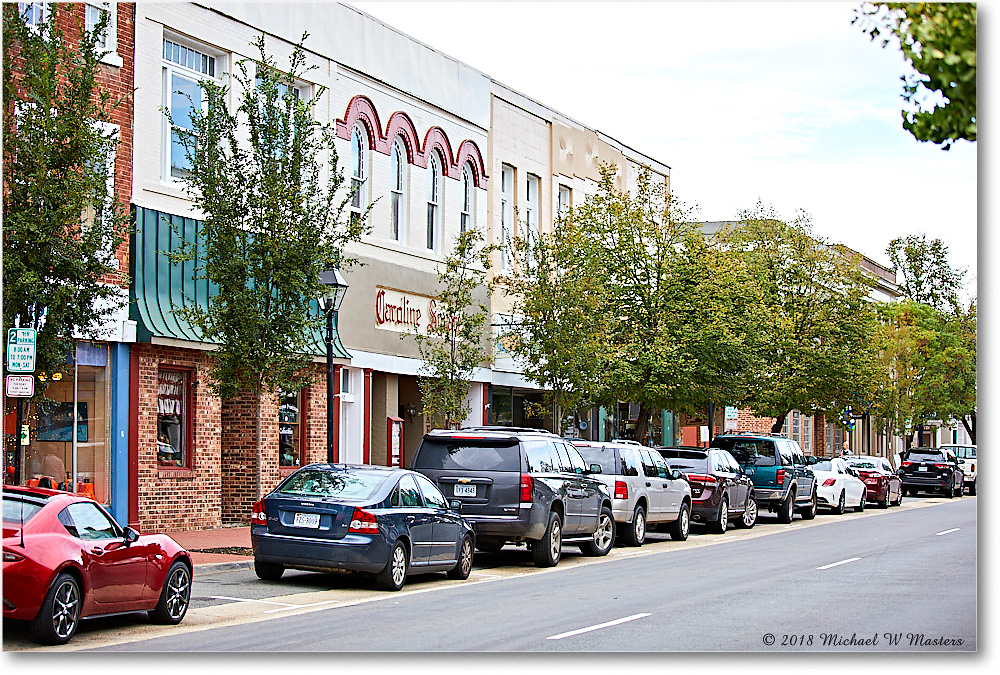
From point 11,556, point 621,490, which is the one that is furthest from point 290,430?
point 11,556

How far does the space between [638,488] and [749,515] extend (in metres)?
6.95

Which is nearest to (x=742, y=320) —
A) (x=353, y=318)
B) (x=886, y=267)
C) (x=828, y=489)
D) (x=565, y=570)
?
(x=828, y=489)

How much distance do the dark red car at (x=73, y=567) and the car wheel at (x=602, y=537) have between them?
32.5ft

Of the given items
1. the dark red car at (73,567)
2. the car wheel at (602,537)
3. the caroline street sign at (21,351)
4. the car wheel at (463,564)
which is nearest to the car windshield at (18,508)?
the dark red car at (73,567)

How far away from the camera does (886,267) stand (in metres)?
61.1

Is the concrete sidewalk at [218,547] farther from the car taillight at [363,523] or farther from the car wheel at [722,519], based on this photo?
the car wheel at [722,519]

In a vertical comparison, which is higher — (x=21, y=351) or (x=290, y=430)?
(x=21, y=351)

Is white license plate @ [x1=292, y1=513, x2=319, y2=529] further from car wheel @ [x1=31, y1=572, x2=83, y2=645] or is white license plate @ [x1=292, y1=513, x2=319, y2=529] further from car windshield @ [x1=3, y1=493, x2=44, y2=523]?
car windshield @ [x1=3, y1=493, x2=44, y2=523]

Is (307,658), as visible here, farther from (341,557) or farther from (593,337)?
(593,337)

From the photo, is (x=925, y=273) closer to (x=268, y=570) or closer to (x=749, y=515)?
(x=749, y=515)

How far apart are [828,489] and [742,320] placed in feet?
23.2

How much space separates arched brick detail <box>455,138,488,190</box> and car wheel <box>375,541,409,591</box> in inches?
683

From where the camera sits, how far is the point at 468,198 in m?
32.9

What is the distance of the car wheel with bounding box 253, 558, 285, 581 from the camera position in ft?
54.1
